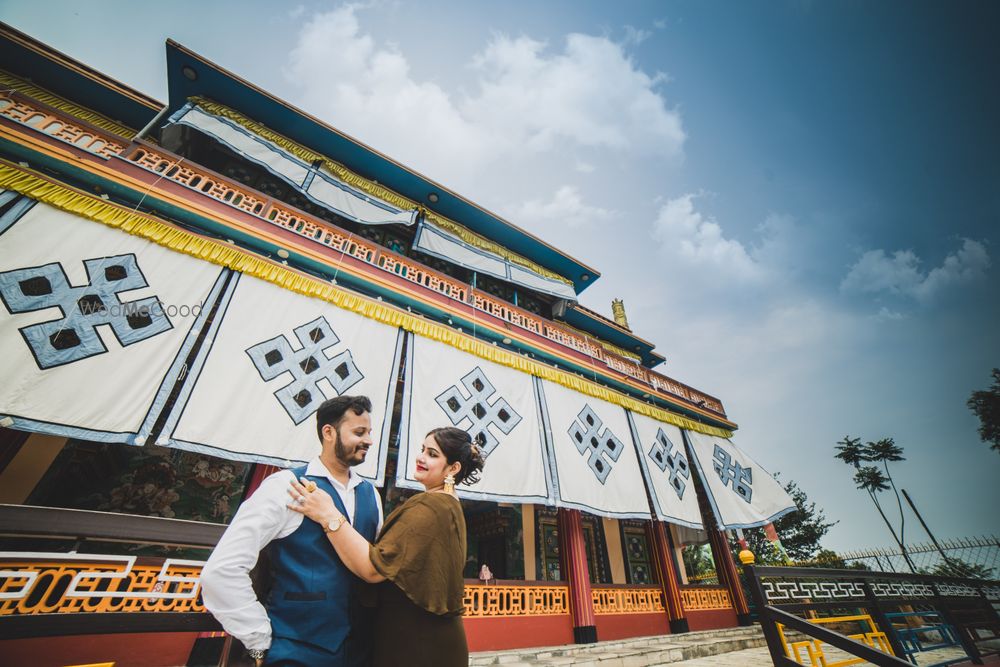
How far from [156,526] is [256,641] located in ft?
2.88

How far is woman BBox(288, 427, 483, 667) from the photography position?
48.9 inches

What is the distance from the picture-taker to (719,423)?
9789mm

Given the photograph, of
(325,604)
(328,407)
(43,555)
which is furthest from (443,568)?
(43,555)

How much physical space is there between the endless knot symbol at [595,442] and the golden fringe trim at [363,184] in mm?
4279

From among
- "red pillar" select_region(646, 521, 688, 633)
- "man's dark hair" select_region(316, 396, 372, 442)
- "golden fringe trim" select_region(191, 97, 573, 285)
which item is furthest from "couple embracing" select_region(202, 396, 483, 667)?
"red pillar" select_region(646, 521, 688, 633)

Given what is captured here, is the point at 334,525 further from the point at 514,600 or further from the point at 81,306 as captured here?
the point at 514,600

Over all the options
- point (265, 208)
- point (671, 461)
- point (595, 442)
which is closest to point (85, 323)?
point (265, 208)

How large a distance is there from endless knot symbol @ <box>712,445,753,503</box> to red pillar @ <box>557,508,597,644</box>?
4.10 meters

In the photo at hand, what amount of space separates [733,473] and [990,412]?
83.2 feet

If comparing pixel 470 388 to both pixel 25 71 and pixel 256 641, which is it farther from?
pixel 25 71

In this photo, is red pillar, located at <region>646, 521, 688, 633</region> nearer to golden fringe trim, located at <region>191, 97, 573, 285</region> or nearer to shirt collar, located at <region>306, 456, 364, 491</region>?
golden fringe trim, located at <region>191, 97, 573, 285</region>

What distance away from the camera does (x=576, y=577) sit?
19.1ft

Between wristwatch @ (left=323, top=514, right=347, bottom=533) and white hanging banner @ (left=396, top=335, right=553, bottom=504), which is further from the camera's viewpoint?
white hanging banner @ (left=396, top=335, right=553, bottom=504)

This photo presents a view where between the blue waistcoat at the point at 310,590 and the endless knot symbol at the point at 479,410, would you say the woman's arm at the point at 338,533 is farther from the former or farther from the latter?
the endless knot symbol at the point at 479,410
